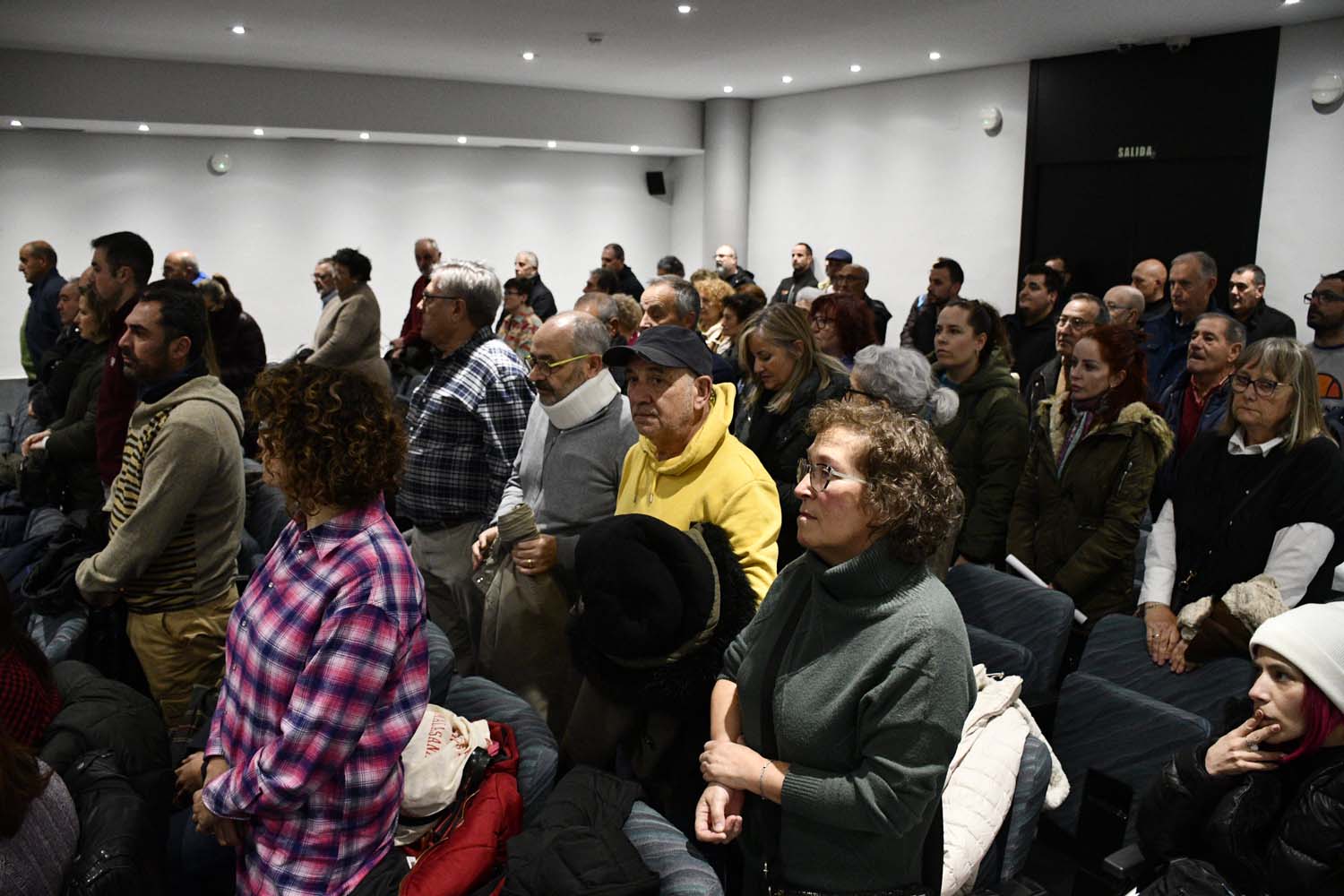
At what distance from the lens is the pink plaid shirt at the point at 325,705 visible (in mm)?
1771

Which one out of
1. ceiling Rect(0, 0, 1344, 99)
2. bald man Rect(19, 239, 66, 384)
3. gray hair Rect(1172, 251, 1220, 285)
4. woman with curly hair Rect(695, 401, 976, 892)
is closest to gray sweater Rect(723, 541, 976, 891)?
woman with curly hair Rect(695, 401, 976, 892)

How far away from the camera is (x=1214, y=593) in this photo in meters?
2.89

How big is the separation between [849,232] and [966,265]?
5.55 feet

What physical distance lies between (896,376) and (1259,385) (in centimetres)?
104

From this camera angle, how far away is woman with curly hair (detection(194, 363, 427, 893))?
1775 mm

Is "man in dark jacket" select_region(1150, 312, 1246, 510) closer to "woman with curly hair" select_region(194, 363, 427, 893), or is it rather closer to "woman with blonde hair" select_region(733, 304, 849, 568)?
"woman with blonde hair" select_region(733, 304, 849, 568)

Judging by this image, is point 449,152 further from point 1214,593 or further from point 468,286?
point 1214,593

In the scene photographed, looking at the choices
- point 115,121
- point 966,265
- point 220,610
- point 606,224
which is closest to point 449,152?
point 606,224

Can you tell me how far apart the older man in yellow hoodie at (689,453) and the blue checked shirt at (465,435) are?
0.91 meters

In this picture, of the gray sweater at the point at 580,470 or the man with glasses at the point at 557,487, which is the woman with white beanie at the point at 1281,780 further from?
the gray sweater at the point at 580,470

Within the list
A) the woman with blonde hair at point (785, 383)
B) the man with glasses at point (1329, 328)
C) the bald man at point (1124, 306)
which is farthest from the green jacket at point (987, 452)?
the man with glasses at point (1329, 328)

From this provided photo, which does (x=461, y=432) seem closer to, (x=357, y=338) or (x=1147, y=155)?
(x=357, y=338)

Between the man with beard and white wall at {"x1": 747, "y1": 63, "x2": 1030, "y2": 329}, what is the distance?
27.7 ft

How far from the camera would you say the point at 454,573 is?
3482 millimetres
